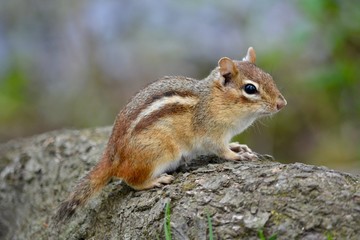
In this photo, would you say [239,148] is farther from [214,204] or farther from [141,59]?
[141,59]

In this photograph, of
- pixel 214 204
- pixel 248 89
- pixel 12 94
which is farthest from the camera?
pixel 12 94

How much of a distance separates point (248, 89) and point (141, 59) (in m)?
6.66

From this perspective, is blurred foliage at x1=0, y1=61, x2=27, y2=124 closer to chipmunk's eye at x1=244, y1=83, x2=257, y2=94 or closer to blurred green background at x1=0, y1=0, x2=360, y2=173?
blurred green background at x1=0, y1=0, x2=360, y2=173

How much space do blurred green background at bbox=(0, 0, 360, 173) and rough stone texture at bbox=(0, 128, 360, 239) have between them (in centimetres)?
380

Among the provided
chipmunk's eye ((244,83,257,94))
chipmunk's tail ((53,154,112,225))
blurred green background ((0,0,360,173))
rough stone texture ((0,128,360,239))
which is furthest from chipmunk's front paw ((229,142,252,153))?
blurred green background ((0,0,360,173))

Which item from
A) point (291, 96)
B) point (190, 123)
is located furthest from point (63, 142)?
point (291, 96)

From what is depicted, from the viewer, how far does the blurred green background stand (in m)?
8.55

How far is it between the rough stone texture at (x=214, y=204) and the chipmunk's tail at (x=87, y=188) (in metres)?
0.15

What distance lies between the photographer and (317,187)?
11.3ft

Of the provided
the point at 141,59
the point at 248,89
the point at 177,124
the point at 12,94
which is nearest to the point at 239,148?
Answer: the point at 248,89

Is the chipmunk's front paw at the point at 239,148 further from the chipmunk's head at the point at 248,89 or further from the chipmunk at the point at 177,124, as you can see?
the chipmunk's head at the point at 248,89

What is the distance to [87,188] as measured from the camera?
168 inches

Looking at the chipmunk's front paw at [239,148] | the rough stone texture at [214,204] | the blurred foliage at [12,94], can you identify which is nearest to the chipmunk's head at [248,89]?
the chipmunk's front paw at [239,148]

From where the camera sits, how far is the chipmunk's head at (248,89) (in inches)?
180
